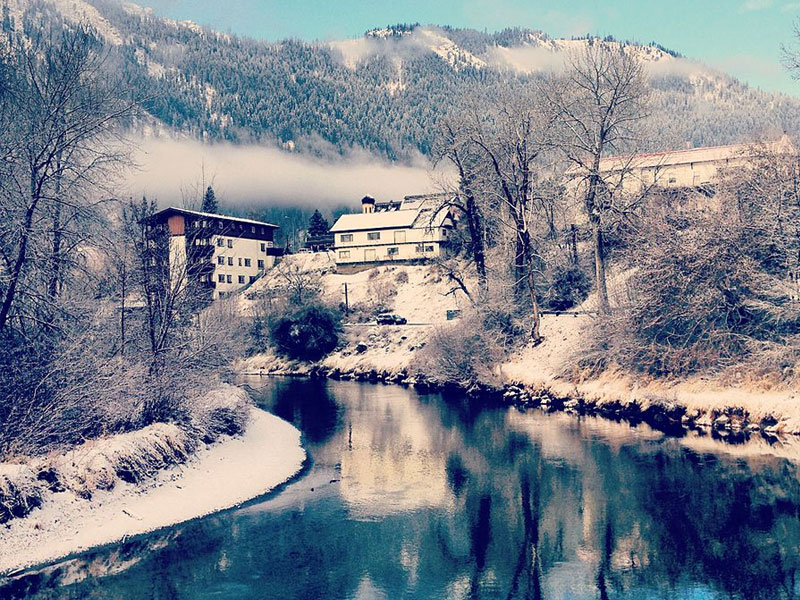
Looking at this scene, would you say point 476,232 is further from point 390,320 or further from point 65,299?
point 65,299

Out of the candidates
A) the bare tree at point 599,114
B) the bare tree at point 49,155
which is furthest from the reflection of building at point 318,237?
the bare tree at point 49,155

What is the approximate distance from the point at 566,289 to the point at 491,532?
127 feet

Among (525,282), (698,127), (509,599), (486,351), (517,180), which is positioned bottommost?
(509,599)

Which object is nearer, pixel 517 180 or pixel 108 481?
pixel 108 481

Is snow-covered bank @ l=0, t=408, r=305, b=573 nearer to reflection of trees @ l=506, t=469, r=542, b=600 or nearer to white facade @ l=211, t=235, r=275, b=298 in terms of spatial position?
reflection of trees @ l=506, t=469, r=542, b=600

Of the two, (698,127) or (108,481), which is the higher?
(698,127)

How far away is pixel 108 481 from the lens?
19.5 metres

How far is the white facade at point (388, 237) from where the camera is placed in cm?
9006

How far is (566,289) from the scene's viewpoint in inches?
2164

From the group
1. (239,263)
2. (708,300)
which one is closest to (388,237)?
(239,263)

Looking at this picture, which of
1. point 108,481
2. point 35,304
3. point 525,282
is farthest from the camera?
point 525,282

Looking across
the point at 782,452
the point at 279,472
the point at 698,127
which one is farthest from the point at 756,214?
the point at 698,127

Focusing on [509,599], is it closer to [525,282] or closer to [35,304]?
[35,304]

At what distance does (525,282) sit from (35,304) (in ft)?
121
